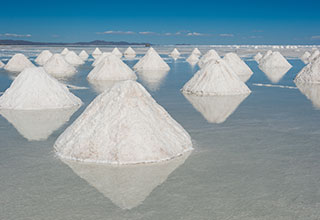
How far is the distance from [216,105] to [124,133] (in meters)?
7.40

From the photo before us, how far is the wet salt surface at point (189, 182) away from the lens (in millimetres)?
5203

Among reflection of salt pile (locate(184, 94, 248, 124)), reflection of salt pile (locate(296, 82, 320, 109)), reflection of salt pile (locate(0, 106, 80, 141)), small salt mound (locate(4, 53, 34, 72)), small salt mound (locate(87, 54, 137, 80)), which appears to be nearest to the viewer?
reflection of salt pile (locate(0, 106, 80, 141))

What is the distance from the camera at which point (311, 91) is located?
18.7 metres

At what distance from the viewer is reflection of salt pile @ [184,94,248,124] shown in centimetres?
1202

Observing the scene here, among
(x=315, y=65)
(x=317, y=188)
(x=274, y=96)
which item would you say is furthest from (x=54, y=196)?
(x=315, y=65)

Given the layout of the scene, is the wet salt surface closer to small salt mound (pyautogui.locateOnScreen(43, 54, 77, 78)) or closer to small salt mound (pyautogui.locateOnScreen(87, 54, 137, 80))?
small salt mound (pyautogui.locateOnScreen(87, 54, 137, 80))

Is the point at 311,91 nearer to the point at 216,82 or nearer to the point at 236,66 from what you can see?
the point at 216,82

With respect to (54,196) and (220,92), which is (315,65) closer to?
(220,92)

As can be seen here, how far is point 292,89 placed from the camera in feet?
64.4

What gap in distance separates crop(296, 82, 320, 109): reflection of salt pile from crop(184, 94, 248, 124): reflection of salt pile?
292 centimetres

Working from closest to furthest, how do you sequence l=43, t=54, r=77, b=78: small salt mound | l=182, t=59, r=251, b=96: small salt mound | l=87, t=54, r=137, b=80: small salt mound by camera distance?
1. l=182, t=59, r=251, b=96: small salt mound
2. l=87, t=54, r=137, b=80: small salt mound
3. l=43, t=54, r=77, b=78: small salt mound

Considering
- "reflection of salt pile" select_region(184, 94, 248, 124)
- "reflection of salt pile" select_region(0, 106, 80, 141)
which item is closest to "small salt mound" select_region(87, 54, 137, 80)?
"reflection of salt pile" select_region(184, 94, 248, 124)

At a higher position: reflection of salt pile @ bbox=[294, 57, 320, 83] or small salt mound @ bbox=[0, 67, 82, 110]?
small salt mound @ bbox=[0, 67, 82, 110]

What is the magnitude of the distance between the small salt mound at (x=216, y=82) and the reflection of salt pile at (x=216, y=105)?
51 centimetres
